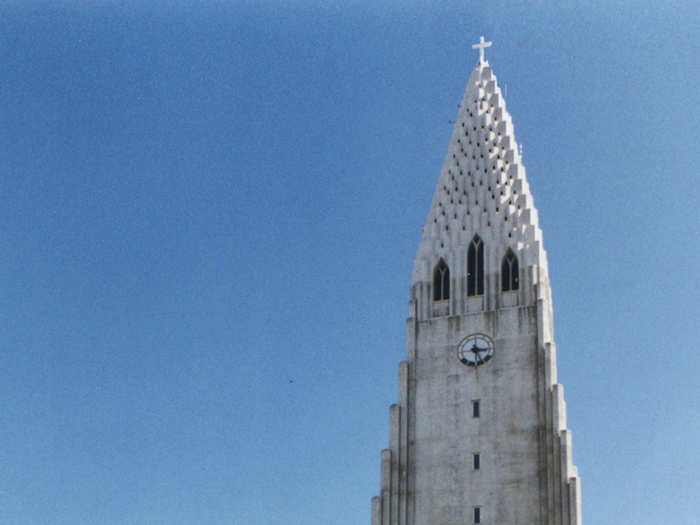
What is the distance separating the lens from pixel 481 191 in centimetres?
8081

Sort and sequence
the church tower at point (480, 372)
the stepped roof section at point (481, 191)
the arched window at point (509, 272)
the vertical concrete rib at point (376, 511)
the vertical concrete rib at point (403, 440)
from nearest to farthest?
the church tower at point (480, 372) < the vertical concrete rib at point (376, 511) < the vertical concrete rib at point (403, 440) < the arched window at point (509, 272) < the stepped roof section at point (481, 191)

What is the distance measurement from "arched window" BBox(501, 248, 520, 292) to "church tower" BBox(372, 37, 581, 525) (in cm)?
8

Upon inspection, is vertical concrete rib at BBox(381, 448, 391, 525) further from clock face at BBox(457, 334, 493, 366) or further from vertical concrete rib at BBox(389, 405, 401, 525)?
clock face at BBox(457, 334, 493, 366)

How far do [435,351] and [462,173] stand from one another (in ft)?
46.2

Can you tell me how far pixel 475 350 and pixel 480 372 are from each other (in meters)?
1.57

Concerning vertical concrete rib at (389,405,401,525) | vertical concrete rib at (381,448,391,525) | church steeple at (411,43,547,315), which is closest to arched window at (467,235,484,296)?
church steeple at (411,43,547,315)

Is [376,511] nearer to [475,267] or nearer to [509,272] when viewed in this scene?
[475,267]

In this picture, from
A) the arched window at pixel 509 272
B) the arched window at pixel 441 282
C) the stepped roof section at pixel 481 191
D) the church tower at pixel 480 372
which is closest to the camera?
the church tower at pixel 480 372

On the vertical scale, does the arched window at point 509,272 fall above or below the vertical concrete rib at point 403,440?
above

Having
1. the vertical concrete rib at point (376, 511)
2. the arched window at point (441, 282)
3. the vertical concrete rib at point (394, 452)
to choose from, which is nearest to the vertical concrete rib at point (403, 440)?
the vertical concrete rib at point (394, 452)

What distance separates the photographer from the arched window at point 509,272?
7594 cm

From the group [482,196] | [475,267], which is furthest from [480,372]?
[482,196]

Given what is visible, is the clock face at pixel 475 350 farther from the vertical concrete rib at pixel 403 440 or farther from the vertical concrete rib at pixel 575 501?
the vertical concrete rib at pixel 575 501

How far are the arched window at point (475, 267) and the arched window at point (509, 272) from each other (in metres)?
1.40
